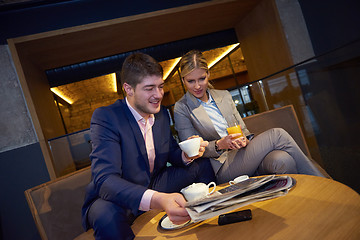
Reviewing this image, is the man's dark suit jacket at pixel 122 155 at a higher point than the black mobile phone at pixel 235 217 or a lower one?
higher

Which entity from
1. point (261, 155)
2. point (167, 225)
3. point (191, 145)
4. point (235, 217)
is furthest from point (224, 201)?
point (261, 155)

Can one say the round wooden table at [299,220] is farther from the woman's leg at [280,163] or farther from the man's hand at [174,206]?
the woman's leg at [280,163]

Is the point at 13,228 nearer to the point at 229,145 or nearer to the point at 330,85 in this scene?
the point at 229,145

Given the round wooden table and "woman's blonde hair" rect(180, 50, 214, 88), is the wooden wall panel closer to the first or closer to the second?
"woman's blonde hair" rect(180, 50, 214, 88)

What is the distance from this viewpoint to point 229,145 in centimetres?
168

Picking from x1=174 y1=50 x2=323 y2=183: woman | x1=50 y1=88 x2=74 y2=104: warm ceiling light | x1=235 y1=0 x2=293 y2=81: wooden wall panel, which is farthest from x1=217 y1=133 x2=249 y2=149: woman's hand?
x1=50 y1=88 x2=74 y2=104: warm ceiling light

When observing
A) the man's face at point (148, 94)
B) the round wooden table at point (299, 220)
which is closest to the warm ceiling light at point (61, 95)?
the man's face at point (148, 94)

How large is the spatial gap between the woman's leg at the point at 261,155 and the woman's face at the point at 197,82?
2.11 feet

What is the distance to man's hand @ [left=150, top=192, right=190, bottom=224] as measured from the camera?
0.92 metres

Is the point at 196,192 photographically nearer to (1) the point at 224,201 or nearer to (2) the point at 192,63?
(1) the point at 224,201

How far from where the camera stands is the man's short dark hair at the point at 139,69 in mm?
1584

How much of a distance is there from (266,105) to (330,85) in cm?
67

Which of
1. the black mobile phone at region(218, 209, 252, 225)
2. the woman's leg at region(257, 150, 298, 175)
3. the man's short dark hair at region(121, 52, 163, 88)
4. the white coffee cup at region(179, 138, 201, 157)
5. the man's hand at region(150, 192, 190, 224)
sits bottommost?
the woman's leg at region(257, 150, 298, 175)

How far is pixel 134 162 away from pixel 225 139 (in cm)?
63
